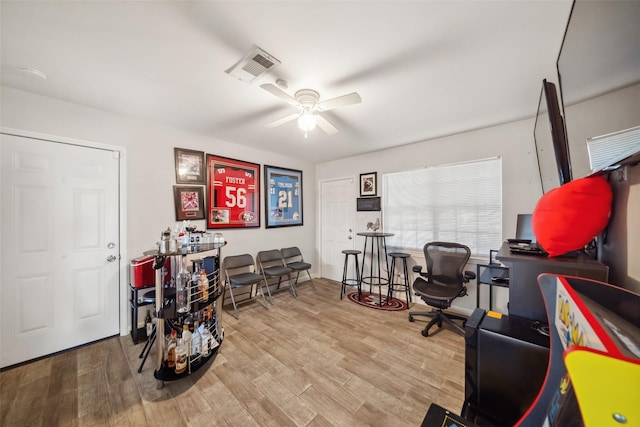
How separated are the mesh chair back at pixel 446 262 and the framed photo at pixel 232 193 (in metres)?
2.73

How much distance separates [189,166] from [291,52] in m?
2.20

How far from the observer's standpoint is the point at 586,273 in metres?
0.77

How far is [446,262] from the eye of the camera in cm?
281

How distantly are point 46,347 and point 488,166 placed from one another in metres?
5.17

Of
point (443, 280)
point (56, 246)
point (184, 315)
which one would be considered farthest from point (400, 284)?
point (56, 246)

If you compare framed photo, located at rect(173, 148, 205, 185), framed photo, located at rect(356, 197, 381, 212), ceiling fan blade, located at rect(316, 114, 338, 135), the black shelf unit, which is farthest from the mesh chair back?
framed photo, located at rect(173, 148, 205, 185)

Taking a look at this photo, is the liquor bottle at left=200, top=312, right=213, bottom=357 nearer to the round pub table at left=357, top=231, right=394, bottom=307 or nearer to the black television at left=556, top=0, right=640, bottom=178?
the round pub table at left=357, top=231, right=394, bottom=307

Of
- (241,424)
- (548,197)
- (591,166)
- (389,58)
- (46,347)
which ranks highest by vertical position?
(389,58)

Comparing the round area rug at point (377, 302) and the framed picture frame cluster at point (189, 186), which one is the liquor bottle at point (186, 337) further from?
the round area rug at point (377, 302)

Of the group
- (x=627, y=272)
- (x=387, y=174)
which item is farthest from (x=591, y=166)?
(x=387, y=174)

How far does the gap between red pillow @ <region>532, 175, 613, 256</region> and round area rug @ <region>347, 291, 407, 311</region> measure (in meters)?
2.65

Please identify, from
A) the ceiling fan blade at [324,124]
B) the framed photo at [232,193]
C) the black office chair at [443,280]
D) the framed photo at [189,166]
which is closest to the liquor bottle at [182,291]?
the framed photo at [232,193]

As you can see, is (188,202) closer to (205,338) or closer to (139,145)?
(139,145)

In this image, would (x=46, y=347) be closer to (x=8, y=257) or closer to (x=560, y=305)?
(x=8, y=257)
